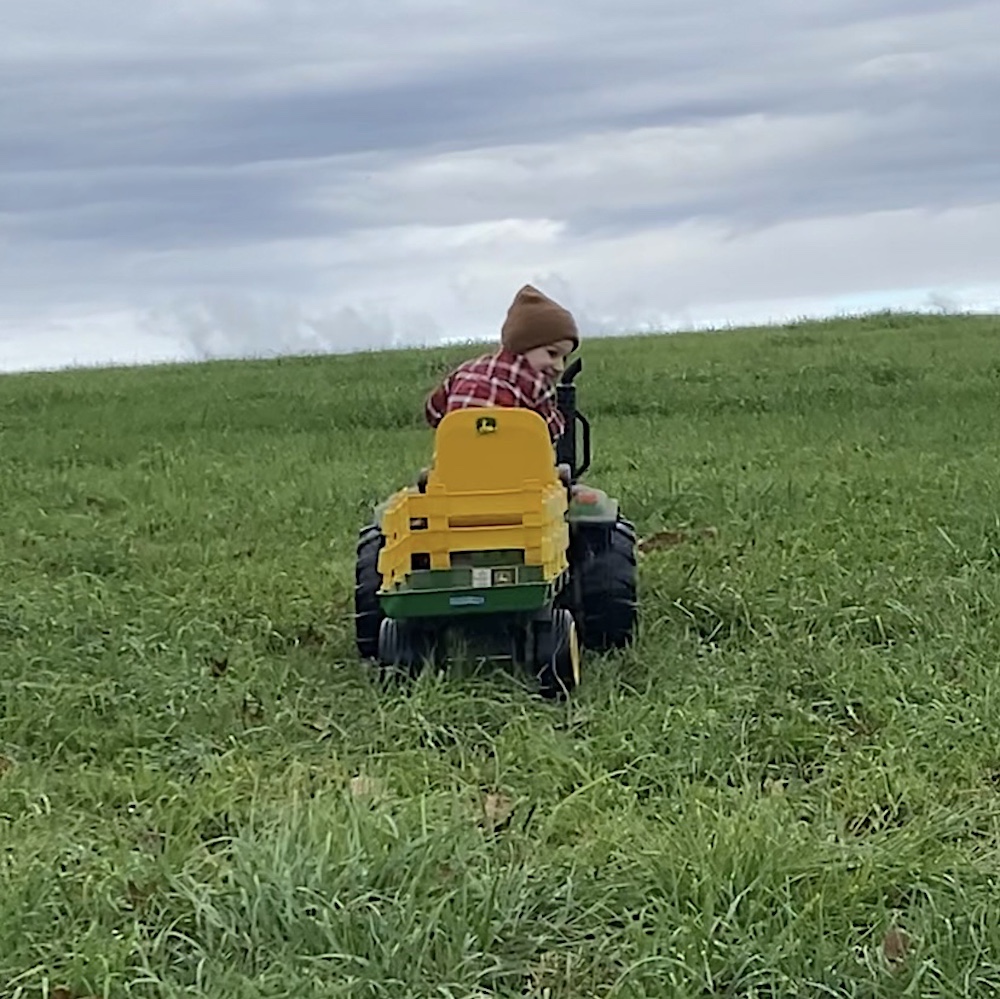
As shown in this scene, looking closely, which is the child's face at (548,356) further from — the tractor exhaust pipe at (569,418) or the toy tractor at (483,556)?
the toy tractor at (483,556)

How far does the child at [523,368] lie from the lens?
5.82m

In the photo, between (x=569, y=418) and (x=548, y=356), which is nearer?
(x=548, y=356)

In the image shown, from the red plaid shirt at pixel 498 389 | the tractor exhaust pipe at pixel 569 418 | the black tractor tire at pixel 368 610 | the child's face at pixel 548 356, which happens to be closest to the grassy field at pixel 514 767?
the black tractor tire at pixel 368 610

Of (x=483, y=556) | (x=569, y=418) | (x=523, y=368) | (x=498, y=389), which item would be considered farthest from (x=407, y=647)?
(x=569, y=418)

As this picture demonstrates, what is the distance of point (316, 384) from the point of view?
53.8 feet

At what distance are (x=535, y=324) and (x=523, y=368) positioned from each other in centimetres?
17

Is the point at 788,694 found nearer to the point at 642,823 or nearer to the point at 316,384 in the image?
the point at 642,823

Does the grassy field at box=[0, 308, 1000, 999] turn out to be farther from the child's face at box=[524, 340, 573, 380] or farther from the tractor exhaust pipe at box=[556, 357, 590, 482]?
the child's face at box=[524, 340, 573, 380]

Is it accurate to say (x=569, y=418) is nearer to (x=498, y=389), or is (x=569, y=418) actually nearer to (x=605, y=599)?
(x=498, y=389)

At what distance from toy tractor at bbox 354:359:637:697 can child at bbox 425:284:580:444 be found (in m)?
0.35

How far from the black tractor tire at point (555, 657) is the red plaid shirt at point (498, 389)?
889 millimetres

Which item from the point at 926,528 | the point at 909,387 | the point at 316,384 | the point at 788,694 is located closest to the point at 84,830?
the point at 788,694

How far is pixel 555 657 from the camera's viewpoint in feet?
17.0

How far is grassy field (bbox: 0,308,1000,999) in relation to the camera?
3238mm
